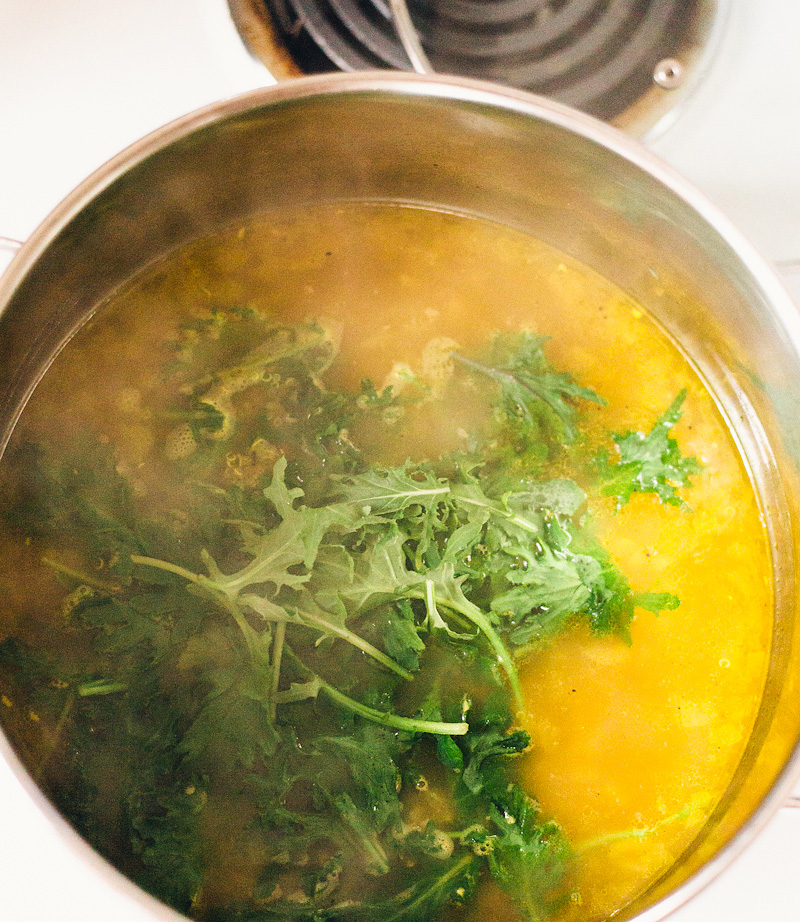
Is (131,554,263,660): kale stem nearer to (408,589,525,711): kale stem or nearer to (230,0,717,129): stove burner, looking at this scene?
(408,589,525,711): kale stem

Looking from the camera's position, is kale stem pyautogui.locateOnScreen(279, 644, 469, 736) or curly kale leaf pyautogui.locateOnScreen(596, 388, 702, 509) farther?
curly kale leaf pyautogui.locateOnScreen(596, 388, 702, 509)

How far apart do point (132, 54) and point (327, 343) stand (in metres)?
0.63

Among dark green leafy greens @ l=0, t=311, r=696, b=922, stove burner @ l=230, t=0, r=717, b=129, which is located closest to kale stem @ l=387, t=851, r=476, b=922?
dark green leafy greens @ l=0, t=311, r=696, b=922

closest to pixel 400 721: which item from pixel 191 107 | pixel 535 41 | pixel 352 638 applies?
pixel 352 638

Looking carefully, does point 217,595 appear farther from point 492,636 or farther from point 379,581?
point 492,636

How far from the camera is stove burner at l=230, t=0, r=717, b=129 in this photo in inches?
56.8

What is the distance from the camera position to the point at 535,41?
4.82 ft

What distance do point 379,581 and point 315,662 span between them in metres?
0.19

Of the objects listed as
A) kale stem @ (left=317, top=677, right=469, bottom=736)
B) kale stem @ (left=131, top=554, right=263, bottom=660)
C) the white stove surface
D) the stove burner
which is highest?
the stove burner

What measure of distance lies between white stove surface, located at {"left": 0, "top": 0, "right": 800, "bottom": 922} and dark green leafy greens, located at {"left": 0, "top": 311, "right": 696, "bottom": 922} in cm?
24

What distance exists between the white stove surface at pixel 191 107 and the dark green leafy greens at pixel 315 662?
0.24 m

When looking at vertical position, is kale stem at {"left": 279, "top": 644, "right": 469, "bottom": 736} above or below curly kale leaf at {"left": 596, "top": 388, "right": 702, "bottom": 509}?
below

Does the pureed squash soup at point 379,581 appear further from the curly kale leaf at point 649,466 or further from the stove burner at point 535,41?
the stove burner at point 535,41

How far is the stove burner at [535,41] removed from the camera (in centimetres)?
144
